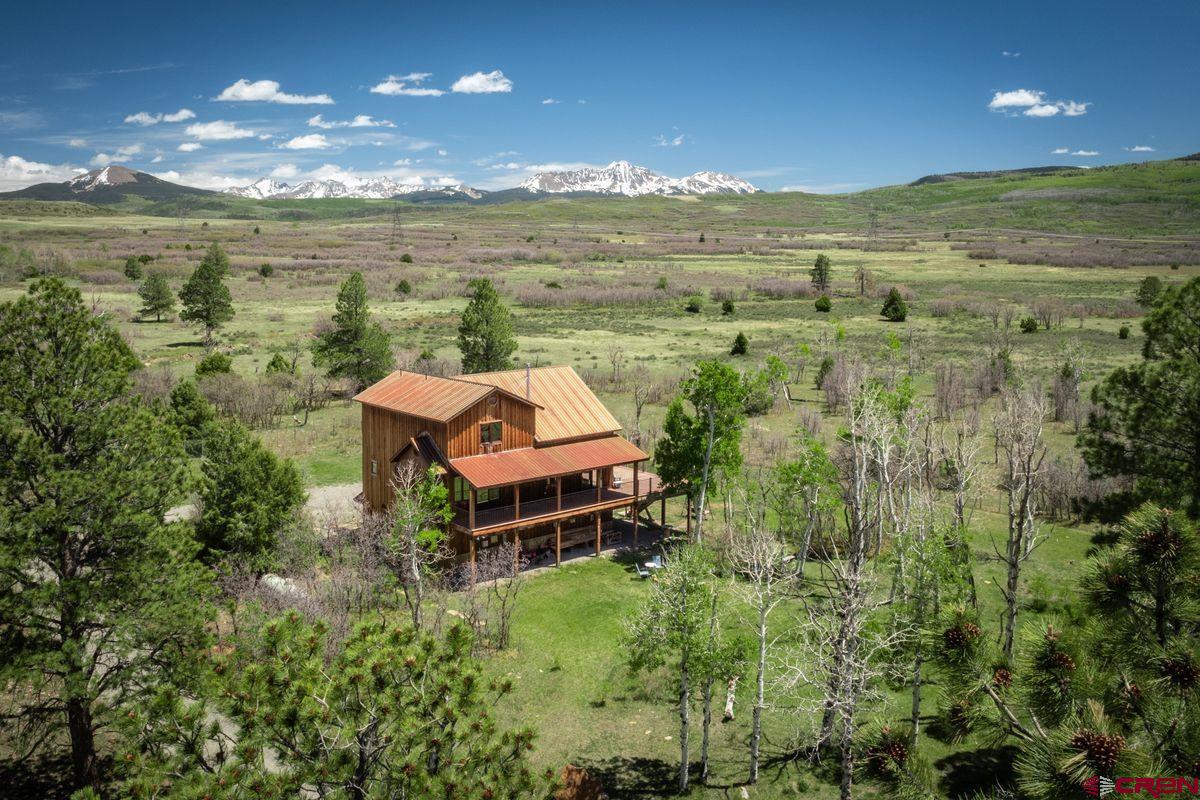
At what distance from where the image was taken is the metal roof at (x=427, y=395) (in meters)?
25.4

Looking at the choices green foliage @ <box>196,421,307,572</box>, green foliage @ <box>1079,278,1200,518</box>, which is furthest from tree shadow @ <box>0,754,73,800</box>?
green foliage @ <box>1079,278,1200,518</box>

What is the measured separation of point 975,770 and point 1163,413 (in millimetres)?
8571

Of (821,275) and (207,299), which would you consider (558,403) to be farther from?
(821,275)

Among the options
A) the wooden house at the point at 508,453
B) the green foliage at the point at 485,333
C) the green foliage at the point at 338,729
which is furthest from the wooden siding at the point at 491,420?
the green foliage at the point at 338,729

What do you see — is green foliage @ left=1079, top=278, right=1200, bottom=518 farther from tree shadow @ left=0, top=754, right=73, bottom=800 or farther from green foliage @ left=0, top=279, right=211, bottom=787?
tree shadow @ left=0, top=754, right=73, bottom=800

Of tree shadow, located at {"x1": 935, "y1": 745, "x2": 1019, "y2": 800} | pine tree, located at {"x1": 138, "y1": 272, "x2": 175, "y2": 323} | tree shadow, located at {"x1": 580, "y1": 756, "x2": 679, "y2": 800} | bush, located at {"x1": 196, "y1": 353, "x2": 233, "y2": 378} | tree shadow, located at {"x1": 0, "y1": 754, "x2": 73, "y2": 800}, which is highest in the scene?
pine tree, located at {"x1": 138, "y1": 272, "x2": 175, "y2": 323}

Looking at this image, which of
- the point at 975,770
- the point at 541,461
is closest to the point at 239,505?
the point at 541,461

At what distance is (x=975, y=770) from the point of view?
15.5 metres

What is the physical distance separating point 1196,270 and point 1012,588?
103m

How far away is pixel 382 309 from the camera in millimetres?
75938

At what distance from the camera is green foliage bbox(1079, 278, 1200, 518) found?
1616 centimetres

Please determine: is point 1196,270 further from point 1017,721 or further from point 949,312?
point 1017,721

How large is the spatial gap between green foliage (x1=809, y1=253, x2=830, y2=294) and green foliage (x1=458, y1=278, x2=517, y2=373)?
180 ft

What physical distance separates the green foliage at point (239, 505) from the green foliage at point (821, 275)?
76.2 meters
